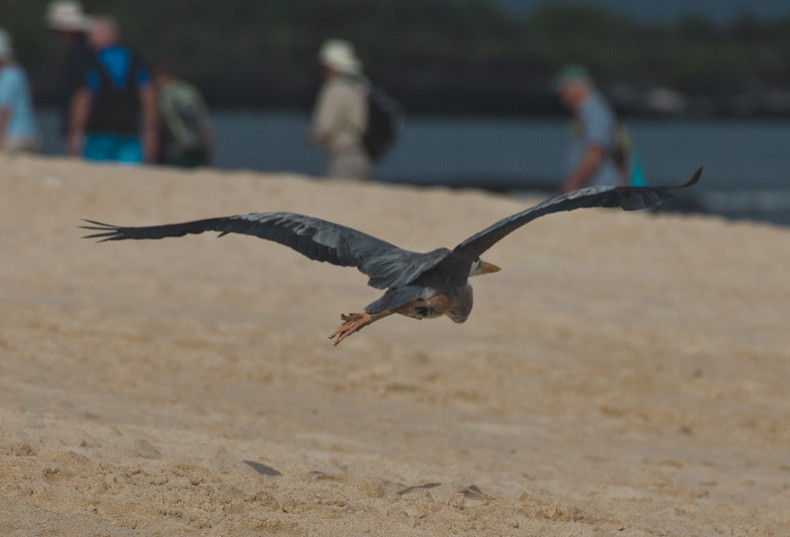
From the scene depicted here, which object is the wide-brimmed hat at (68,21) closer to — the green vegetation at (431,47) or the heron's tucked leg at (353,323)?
the heron's tucked leg at (353,323)

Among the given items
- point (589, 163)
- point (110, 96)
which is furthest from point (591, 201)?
point (110, 96)

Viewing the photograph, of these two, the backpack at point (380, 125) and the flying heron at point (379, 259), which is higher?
the backpack at point (380, 125)

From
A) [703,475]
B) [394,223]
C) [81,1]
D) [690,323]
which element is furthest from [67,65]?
[81,1]

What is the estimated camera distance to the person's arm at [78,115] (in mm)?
11109

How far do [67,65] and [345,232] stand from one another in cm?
694

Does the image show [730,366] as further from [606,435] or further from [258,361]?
[258,361]

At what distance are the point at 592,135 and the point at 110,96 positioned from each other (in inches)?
152

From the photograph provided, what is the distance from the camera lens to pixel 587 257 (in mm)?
10875

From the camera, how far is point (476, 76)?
3233 inches

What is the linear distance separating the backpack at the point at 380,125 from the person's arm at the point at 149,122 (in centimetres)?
174

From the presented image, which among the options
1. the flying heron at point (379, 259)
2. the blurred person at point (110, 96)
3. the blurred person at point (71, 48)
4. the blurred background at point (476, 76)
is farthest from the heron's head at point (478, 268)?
the blurred background at point (476, 76)

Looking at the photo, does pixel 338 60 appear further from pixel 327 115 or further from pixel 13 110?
pixel 13 110

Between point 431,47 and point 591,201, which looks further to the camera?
point 431,47

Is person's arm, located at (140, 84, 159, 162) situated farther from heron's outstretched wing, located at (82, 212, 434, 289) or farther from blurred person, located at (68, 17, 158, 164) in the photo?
heron's outstretched wing, located at (82, 212, 434, 289)
